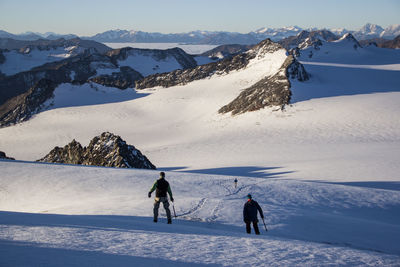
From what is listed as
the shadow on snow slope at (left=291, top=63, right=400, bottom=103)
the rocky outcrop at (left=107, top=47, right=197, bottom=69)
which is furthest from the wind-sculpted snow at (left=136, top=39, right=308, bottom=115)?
the rocky outcrop at (left=107, top=47, right=197, bottom=69)

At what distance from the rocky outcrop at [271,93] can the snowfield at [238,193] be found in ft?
5.73

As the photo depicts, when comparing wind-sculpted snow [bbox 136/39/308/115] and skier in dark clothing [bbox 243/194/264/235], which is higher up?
wind-sculpted snow [bbox 136/39/308/115]

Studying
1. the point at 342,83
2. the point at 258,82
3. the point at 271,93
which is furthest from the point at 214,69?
the point at 342,83

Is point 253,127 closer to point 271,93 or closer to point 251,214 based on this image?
point 271,93

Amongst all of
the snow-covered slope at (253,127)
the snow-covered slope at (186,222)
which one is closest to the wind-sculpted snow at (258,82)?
the snow-covered slope at (253,127)

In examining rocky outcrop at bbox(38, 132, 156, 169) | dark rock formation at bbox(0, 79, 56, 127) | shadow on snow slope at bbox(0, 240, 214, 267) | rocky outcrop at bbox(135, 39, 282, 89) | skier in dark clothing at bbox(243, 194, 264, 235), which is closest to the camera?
shadow on snow slope at bbox(0, 240, 214, 267)

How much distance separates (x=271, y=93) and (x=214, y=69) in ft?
103

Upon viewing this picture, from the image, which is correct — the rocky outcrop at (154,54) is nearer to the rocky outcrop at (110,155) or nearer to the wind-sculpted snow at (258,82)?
the wind-sculpted snow at (258,82)

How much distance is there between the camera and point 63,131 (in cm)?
5788

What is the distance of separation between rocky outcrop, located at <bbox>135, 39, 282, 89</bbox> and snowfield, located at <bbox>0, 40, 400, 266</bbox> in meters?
24.1

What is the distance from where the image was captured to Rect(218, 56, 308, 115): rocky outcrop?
149ft

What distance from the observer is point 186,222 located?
38.8 feet

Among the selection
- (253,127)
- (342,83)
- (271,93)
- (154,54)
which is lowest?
(253,127)

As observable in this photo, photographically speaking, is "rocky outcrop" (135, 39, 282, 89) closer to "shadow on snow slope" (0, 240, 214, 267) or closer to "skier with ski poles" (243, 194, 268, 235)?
"skier with ski poles" (243, 194, 268, 235)
